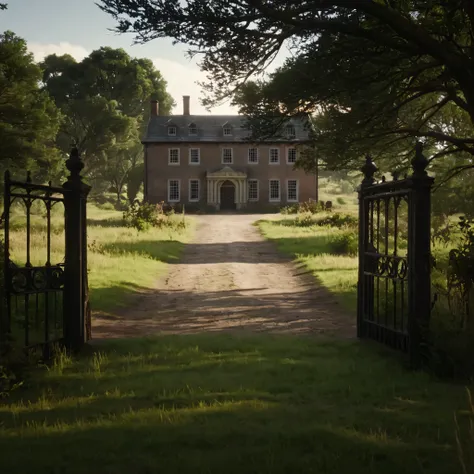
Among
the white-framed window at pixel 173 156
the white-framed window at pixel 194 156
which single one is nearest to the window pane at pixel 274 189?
the white-framed window at pixel 194 156

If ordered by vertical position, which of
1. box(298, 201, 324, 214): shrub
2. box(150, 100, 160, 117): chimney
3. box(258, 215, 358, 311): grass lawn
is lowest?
box(258, 215, 358, 311): grass lawn

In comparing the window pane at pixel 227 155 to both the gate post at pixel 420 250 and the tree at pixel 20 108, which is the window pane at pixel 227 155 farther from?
the gate post at pixel 420 250

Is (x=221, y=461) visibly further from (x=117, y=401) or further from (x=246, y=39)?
(x=246, y=39)

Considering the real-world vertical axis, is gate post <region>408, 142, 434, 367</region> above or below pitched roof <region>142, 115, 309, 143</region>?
below

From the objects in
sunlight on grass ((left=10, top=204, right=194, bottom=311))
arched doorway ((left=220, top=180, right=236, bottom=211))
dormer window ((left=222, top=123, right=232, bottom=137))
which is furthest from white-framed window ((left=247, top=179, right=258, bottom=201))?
sunlight on grass ((left=10, top=204, right=194, bottom=311))

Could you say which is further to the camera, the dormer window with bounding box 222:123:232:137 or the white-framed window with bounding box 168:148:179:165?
the dormer window with bounding box 222:123:232:137

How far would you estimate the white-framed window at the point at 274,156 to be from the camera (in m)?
51.0

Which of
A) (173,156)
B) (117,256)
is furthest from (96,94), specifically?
(117,256)

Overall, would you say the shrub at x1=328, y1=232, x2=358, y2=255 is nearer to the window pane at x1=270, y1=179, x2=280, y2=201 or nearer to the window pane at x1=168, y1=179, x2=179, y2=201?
the window pane at x1=270, y1=179, x2=280, y2=201

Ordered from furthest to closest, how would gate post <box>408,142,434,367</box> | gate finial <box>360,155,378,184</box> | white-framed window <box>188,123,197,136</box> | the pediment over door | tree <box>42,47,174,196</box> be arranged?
white-framed window <box>188,123,197,136</box> < the pediment over door < tree <box>42,47,174,196</box> < gate finial <box>360,155,378,184</box> < gate post <box>408,142,434,367</box>

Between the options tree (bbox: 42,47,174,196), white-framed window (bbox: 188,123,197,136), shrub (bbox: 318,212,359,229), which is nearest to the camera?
shrub (bbox: 318,212,359,229)

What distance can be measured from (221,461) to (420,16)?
10.8 m

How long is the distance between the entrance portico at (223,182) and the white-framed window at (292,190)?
3.47m

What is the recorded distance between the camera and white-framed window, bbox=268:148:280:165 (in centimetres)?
5100
